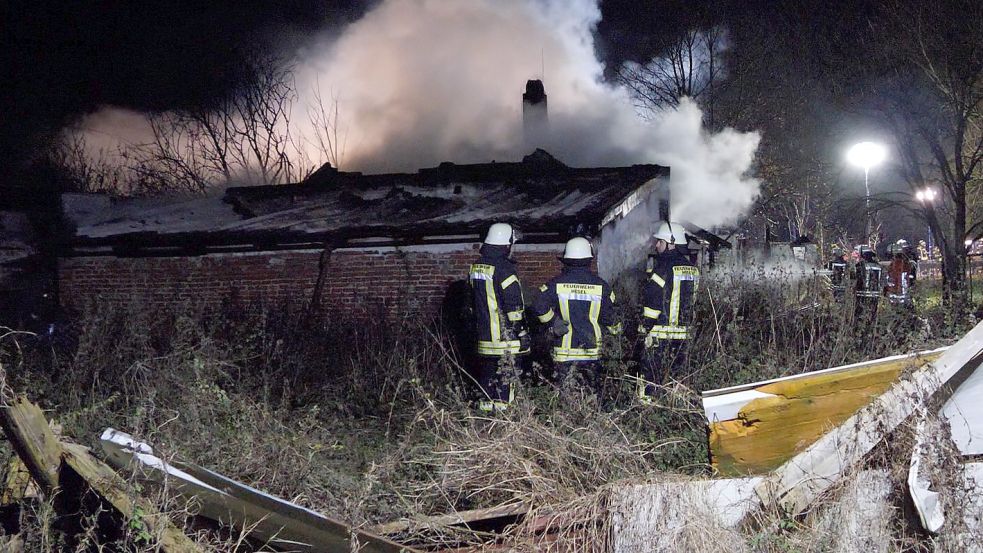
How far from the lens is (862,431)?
11.0 feet

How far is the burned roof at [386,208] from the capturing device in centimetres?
977

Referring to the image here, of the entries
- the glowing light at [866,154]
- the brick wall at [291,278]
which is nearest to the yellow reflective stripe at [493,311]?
the brick wall at [291,278]

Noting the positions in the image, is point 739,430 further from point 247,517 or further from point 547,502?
point 247,517

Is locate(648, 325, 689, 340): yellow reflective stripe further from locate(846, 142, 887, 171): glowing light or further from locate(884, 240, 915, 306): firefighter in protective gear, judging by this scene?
locate(846, 142, 887, 171): glowing light

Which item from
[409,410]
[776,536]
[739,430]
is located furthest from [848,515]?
[409,410]

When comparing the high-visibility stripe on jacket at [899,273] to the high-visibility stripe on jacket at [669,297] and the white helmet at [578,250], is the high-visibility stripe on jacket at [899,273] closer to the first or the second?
A: the high-visibility stripe on jacket at [669,297]

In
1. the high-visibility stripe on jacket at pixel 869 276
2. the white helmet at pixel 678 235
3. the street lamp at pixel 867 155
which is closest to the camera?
the white helmet at pixel 678 235

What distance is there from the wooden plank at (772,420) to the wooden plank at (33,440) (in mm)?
3076

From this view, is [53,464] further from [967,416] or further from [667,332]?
[667,332]

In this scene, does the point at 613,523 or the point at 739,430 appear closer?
the point at 613,523

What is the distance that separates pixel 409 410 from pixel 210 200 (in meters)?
8.21

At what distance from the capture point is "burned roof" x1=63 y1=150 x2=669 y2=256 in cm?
977

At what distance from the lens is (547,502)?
3.74m

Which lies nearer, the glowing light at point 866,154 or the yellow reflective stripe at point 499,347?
the yellow reflective stripe at point 499,347
